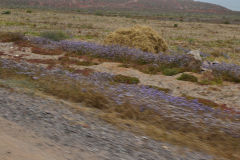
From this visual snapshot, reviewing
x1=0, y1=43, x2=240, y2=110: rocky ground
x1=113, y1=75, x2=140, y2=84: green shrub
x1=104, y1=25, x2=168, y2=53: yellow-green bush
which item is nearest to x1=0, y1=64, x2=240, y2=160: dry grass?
x1=113, y1=75, x2=140, y2=84: green shrub

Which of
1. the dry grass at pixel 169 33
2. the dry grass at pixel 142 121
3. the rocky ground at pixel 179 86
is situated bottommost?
the rocky ground at pixel 179 86

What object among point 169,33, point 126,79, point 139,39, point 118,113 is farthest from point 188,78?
point 169,33

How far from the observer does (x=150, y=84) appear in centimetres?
996

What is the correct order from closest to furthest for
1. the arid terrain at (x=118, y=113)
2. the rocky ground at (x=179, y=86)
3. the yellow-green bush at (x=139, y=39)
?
the arid terrain at (x=118, y=113)
the rocky ground at (x=179, y=86)
the yellow-green bush at (x=139, y=39)

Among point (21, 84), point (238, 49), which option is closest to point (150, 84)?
point (21, 84)

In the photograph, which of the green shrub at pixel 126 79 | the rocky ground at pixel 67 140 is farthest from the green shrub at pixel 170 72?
the rocky ground at pixel 67 140

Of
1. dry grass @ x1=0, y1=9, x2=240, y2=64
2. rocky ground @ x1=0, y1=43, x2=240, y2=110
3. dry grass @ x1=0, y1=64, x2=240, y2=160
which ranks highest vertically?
dry grass @ x1=0, y1=9, x2=240, y2=64

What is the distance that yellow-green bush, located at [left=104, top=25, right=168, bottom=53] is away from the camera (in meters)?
15.1

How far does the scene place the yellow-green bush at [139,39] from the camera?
15.1 metres

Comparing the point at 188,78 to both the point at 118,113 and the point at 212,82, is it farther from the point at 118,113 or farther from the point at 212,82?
the point at 118,113

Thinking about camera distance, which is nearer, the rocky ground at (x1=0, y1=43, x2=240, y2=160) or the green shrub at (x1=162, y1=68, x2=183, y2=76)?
the rocky ground at (x1=0, y1=43, x2=240, y2=160)

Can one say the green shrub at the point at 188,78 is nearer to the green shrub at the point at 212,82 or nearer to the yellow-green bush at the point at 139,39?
the green shrub at the point at 212,82

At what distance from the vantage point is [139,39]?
15250 millimetres

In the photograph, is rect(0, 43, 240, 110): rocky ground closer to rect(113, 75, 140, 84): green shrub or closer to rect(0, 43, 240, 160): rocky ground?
rect(113, 75, 140, 84): green shrub
